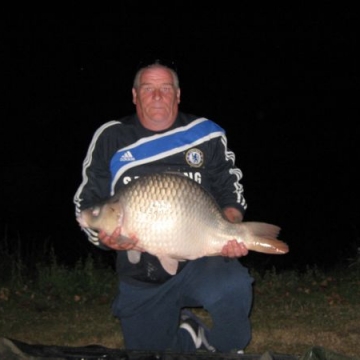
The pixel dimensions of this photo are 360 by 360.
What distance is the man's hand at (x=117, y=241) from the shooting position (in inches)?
131

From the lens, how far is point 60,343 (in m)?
4.41

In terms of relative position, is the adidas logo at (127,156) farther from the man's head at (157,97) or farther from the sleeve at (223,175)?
the sleeve at (223,175)

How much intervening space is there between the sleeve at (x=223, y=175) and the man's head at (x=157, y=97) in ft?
0.98

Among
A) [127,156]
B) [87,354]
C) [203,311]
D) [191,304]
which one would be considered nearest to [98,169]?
[127,156]

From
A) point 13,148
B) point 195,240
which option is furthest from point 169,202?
point 13,148

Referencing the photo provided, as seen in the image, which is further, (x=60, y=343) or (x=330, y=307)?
(x=330, y=307)

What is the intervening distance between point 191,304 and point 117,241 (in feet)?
2.30

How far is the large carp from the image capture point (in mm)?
3254

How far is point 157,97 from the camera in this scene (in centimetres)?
372

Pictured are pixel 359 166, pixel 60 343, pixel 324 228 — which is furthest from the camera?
pixel 359 166

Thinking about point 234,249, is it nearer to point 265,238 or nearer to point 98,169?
point 265,238

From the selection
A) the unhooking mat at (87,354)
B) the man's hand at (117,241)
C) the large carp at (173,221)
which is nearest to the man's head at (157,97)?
the large carp at (173,221)

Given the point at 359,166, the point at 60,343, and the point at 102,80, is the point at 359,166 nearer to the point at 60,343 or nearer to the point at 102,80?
the point at 60,343

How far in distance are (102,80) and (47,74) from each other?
2.78 meters
